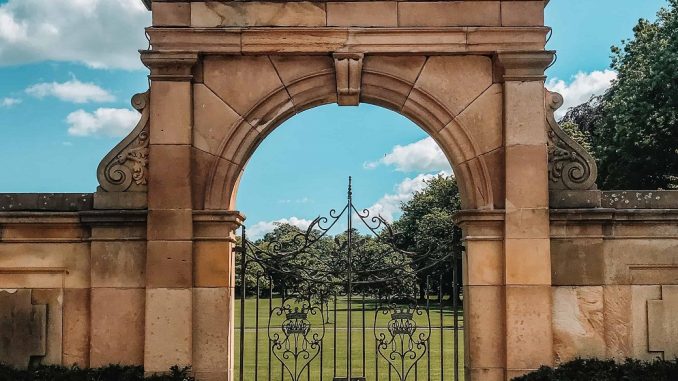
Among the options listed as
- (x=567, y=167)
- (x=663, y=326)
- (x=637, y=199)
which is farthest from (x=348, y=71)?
(x=663, y=326)

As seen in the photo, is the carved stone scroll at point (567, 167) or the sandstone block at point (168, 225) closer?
the sandstone block at point (168, 225)

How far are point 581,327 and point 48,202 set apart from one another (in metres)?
5.48

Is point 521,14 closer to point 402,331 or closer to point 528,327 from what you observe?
point 528,327

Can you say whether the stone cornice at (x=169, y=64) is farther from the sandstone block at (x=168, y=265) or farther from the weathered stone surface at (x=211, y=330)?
the weathered stone surface at (x=211, y=330)

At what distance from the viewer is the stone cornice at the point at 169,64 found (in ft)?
25.9

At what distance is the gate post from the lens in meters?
7.78

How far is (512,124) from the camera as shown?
7961 millimetres

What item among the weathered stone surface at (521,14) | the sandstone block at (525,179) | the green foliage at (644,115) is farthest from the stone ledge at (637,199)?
the green foliage at (644,115)

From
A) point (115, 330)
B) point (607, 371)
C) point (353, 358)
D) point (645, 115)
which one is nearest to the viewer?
point (607, 371)

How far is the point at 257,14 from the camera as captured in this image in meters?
8.05

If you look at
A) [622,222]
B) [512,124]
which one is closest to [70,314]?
[512,124]

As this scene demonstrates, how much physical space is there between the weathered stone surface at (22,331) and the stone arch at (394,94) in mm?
2166

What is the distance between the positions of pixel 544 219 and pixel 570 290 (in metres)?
0.76

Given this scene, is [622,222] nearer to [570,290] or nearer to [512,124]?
[570,290]
